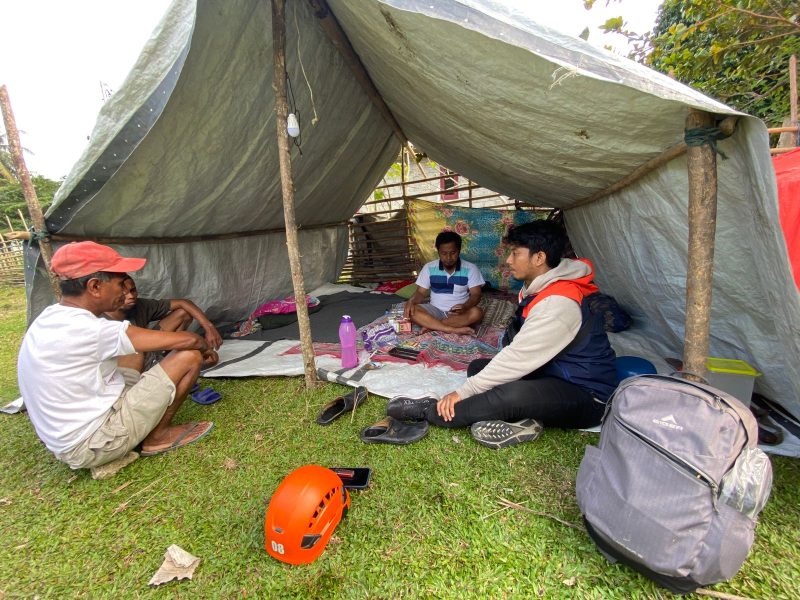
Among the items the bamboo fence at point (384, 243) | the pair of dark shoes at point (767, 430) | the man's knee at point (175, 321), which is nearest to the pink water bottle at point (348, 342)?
the man's knee at point (175, 321)

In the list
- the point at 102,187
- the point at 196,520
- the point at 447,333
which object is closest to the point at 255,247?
the point at 102,187

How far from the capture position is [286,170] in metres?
2.48

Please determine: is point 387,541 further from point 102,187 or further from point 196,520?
point 102,187

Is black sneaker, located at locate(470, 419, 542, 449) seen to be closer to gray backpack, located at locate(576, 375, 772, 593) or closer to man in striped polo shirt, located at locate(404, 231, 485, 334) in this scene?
gray backpack, located at locate(576, 375, 772, 593)

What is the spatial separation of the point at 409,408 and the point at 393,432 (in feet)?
0.61

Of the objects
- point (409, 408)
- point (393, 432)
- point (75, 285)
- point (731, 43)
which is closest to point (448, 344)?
point (409, 408)

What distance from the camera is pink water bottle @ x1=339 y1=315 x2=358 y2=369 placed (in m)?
2.94

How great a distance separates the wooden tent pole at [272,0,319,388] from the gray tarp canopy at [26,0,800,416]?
145 mm

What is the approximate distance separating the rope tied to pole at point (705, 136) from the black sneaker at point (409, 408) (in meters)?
1.78

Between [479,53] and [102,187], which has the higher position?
[479,53]

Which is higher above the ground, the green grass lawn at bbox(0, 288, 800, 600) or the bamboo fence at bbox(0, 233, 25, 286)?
the bamboo fence at bbox(0, 233, 25, 286)

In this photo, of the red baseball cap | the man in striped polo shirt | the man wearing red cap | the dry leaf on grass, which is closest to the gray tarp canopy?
the red baseball cap

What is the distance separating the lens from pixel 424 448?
1938 millimetres

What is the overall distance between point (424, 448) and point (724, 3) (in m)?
4.55
